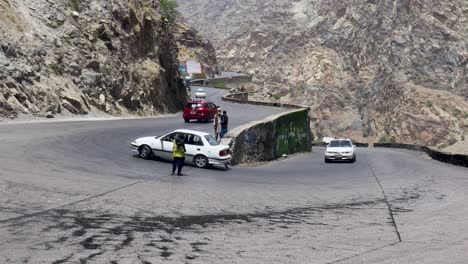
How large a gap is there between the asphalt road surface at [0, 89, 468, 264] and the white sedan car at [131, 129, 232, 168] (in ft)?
1.94

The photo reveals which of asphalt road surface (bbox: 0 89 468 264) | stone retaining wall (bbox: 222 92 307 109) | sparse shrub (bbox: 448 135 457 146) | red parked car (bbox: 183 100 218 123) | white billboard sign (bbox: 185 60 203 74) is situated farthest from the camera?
white billboard sign (bbox: 185 60 203 74)

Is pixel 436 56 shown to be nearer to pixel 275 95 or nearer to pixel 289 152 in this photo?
pixel 275 95

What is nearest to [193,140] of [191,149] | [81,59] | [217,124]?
[191,149]

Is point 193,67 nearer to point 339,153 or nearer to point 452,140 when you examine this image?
point 452,140

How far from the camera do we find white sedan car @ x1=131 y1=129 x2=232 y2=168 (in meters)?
23.5

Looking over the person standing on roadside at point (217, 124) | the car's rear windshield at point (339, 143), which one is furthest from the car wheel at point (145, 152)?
the car's rear windshield at point (339, 143)

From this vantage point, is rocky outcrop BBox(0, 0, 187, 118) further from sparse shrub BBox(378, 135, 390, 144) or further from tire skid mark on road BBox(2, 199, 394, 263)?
sparse shrub BBox(378, 135, 390, 144)

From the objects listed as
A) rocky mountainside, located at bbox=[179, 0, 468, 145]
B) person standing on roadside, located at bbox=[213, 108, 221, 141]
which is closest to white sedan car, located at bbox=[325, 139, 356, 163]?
person standing on roadside, located at bbox=[213, 108, 221, 141]

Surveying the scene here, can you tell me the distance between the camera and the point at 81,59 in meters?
40.9

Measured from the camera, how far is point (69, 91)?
3766cm

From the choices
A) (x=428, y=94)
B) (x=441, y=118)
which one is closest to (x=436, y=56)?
(x=428, y=94)

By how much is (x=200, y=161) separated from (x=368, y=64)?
10806 centimetres

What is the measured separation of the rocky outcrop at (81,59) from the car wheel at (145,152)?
11104 mm

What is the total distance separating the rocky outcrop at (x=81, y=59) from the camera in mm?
34562
